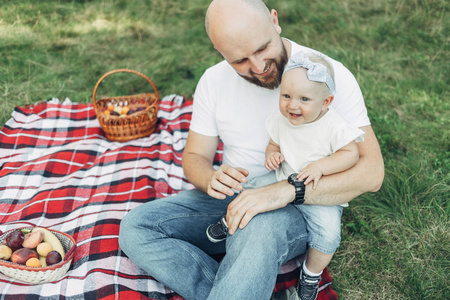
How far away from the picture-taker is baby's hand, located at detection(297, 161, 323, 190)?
84.8 inches

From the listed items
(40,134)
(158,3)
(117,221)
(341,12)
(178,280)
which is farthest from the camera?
(158,3)

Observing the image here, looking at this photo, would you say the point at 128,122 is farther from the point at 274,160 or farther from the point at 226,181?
the point at 274,160

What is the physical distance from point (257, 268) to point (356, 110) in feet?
3.54

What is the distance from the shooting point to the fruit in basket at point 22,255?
2289 mm

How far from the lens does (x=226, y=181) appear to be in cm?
228

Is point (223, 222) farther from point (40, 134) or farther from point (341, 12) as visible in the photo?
point (341, 12)

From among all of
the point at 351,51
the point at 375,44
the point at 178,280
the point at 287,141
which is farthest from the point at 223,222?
the point at 375,44

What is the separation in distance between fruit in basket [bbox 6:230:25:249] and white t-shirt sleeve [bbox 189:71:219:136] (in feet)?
4.09

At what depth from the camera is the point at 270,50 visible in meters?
2.27

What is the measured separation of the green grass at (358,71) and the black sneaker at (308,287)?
11.4 inches

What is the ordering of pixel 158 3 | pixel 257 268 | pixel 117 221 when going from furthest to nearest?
pixel 158 3, pixel 117 221, pixel 257 268

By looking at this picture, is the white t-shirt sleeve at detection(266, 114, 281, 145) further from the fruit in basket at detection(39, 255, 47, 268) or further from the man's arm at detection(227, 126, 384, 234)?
the fruit in basket at detection(39, 255, 47, 268)

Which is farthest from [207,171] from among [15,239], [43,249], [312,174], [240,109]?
[15,239]

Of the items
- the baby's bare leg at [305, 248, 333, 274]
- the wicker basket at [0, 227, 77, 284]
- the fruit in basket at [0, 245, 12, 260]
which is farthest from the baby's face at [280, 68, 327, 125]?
the fruit in basket at [0, 245, 12, 260]
